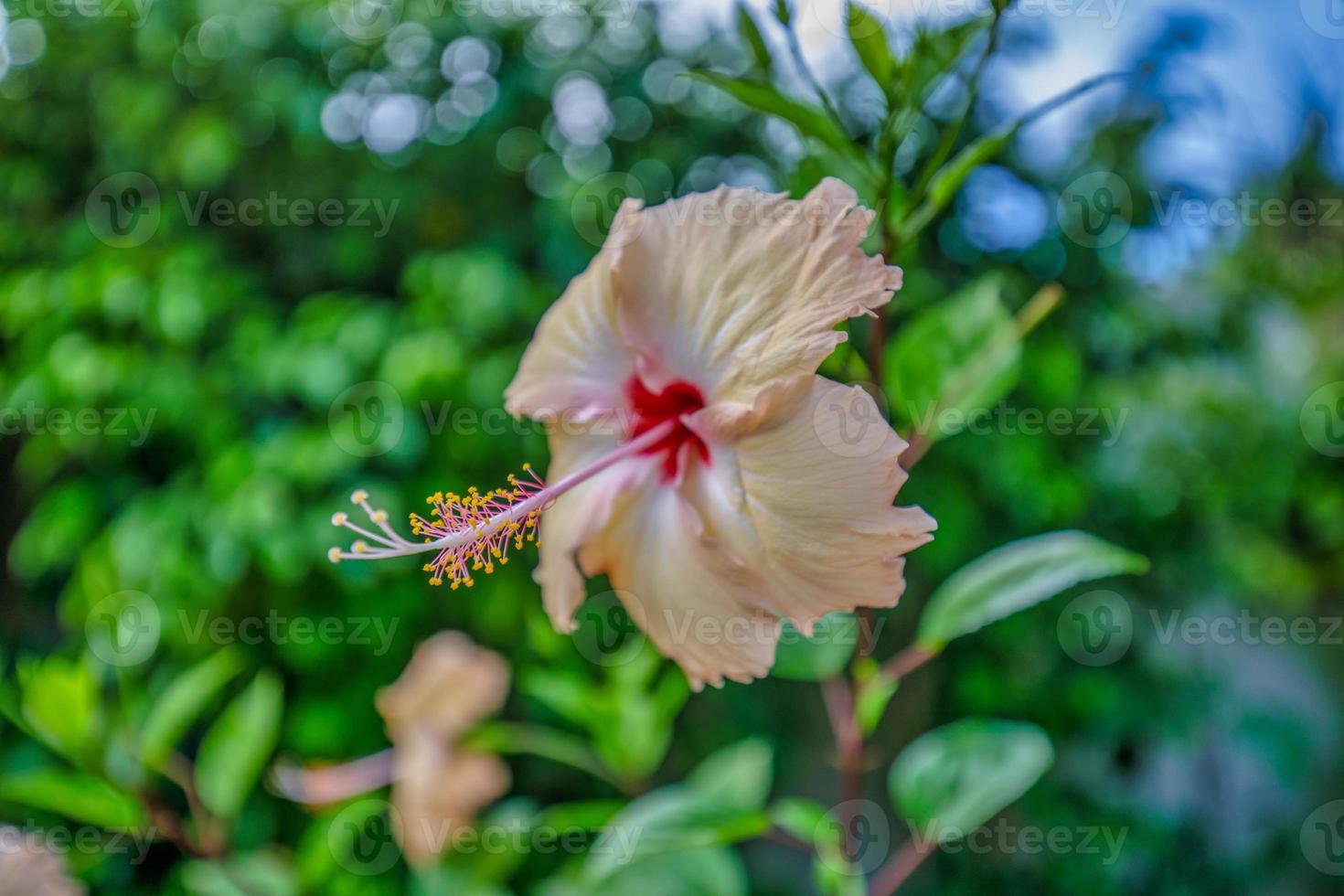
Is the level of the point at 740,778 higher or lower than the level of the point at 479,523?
lower

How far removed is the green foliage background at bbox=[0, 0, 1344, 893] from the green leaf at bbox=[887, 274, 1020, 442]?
1.97 ft

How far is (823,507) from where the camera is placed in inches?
15.2

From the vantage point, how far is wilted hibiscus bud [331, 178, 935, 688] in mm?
379

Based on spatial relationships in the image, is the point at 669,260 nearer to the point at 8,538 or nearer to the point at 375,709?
the point at 375,709

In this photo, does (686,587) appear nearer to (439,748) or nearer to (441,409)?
(439,748)

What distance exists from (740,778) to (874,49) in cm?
57

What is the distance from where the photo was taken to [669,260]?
0.44 meters

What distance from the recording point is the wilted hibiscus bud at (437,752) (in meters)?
1.03

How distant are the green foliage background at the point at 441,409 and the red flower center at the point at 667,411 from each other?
0.80 metres

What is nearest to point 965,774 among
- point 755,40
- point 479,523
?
point 479,523

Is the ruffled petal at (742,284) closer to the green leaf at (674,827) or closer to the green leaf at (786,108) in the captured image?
the green leaf at (786,108)

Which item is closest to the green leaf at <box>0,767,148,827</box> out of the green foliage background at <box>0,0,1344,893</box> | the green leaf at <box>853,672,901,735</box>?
the green foliage background at <box>0,0,1344,893</box>

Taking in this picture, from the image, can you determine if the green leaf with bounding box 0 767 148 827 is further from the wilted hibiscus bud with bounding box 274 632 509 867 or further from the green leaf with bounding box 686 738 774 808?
the green leaf with bounding box 686 738 774 808

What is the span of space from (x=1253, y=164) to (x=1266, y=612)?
1.08 metres
